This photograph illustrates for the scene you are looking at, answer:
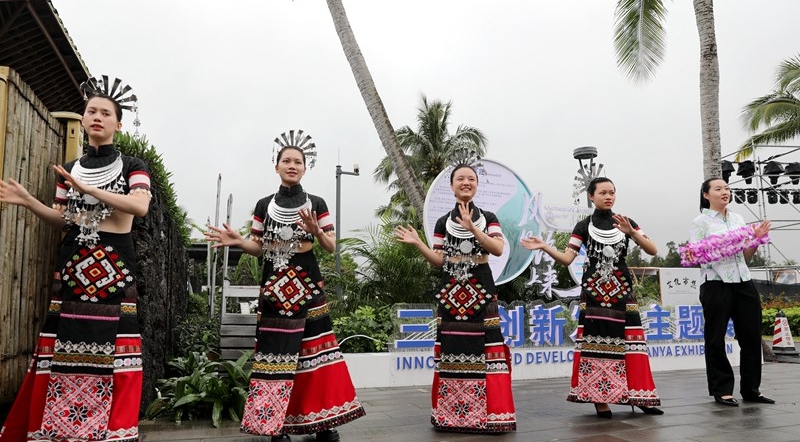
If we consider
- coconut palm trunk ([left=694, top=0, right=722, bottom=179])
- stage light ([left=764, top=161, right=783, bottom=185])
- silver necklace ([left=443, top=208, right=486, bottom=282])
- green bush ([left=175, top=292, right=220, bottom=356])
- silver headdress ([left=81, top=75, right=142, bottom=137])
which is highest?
stage light ([left=764, top=161, right=783, bottom=185])

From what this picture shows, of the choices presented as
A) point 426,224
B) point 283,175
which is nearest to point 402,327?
point 426,224

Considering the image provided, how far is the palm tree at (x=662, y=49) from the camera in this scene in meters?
7.49

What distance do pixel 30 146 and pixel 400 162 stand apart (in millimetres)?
5117

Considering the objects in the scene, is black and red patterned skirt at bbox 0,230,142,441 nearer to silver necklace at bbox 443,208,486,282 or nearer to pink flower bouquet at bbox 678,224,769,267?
silver necklace at bbox 443,208,486,282

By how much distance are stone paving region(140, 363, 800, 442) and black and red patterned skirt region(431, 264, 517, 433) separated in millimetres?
110

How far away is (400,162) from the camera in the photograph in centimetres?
786

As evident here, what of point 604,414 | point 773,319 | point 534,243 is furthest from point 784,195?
point 534,243

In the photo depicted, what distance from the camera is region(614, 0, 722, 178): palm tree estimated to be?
749cm

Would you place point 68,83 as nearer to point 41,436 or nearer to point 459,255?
point 41,436

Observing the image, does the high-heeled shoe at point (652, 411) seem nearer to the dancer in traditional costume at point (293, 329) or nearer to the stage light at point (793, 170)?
the dancer in traditional costume at point (293, 329)

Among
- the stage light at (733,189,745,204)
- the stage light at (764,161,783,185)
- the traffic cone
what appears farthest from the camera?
the stage light at (733,189,745,204)

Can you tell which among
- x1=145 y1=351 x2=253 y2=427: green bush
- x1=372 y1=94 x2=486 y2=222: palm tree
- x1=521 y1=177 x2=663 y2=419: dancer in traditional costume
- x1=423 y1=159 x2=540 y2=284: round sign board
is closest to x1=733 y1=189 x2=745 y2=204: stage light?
x1=372 y1=94 x2=486 y2=222: palm tree

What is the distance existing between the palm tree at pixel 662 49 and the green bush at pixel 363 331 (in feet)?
15.6

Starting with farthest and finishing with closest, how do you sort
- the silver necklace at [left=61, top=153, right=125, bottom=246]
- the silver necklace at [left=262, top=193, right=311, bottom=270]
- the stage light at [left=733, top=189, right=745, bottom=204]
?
1. the stage light at [left=733, top=189, right=745, bottom=204]
2. the silver necklace at [left=262, top=193, right=311, bottom=270]
3. the silver necklace at [left=61, top=153, right=125, bottom=246]
